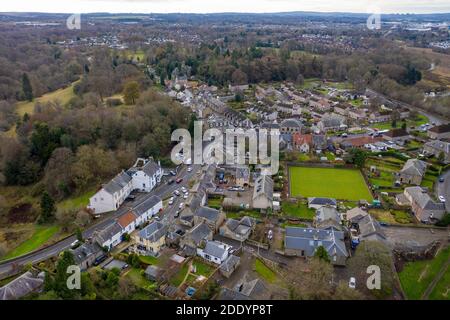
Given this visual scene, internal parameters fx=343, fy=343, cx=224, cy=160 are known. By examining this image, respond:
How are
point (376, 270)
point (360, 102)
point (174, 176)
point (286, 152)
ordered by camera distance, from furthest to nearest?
1. point (360, 102)
2. point (286, 152)
3. point (174, 176)
4. point (376, 270)

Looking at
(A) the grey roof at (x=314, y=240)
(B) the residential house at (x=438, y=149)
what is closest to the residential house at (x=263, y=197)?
(A) the grey roof at (x=314, y=240)

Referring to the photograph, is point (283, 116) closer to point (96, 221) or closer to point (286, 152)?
point (286, 152)

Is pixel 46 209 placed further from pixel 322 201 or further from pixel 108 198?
pixel 322 201

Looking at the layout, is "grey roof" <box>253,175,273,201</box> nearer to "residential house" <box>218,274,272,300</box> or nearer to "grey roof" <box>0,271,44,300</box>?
"residential house" <box>218,274,272,300</box>

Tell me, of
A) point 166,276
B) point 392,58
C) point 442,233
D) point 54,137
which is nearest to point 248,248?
point 166,276

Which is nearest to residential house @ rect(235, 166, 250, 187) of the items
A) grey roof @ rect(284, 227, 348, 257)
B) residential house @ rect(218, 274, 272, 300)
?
grey roof @ rect(284, 227, 348, 257)

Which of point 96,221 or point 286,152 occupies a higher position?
point 286,152

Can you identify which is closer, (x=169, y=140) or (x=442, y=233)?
(x=442, y=233)
